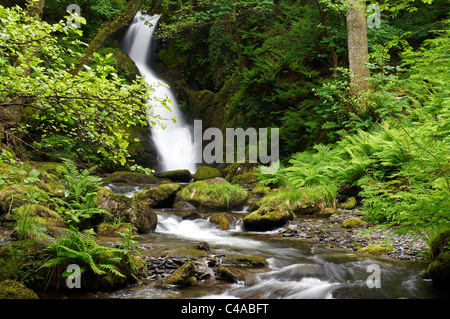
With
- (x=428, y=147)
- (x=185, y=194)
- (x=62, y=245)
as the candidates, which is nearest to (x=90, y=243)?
→ (x=62, y=245)

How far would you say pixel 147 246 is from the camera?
224 inches

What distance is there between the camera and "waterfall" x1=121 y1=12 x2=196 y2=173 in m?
17.7

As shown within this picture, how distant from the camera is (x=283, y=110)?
13531 millimetres

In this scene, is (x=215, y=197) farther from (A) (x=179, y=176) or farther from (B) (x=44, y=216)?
(A) (x=179, y=176)

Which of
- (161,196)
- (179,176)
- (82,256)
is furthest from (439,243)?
(179,176)

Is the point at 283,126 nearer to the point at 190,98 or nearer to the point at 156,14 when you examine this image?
the point at 190,98

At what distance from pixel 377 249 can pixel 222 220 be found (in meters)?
3.60

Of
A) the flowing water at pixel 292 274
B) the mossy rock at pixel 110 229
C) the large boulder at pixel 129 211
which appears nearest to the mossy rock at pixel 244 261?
the flowing water at pixel 292 274

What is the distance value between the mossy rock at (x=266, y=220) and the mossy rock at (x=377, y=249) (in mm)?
2228

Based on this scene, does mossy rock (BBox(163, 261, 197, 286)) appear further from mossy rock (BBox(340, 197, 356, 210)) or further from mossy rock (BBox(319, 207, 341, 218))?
mossy rock (BBox(340, 197, 356, 210))

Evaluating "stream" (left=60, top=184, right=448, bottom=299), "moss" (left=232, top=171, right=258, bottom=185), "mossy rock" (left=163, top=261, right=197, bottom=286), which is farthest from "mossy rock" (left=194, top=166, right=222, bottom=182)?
"mossy rock" (left=163, top=261, right=197, bottom=286)

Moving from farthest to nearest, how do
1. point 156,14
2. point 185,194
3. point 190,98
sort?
point 156,14 → point 190,98 → point 185,194

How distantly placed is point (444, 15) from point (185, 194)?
11609mm
